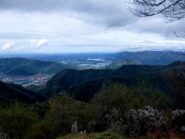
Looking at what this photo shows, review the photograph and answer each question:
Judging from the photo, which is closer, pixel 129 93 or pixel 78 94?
pixel 129 93

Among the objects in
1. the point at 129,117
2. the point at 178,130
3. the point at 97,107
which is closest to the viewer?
the point at 178,130

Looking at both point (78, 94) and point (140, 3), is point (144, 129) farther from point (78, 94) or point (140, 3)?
point (78, 94)

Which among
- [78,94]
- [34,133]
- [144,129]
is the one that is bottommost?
[78,94]

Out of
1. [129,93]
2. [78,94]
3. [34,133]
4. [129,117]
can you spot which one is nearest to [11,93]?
[78,94]

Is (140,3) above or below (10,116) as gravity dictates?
above

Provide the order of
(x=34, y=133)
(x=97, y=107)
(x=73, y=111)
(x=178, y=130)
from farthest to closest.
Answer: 1. (x=97, y=107)
2. (x=73, y=111)
3. (x=34, y=133)
4. (x=178, y=130)

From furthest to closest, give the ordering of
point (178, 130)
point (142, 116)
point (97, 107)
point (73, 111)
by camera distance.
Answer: point (97, 107), point (73, 111), point (142, 116), point (178, 130)

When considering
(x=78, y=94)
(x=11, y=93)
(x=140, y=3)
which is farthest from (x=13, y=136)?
(x=11, y=93)

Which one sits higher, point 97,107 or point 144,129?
point 144,129

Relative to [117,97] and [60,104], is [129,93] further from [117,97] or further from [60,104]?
[60,104]
